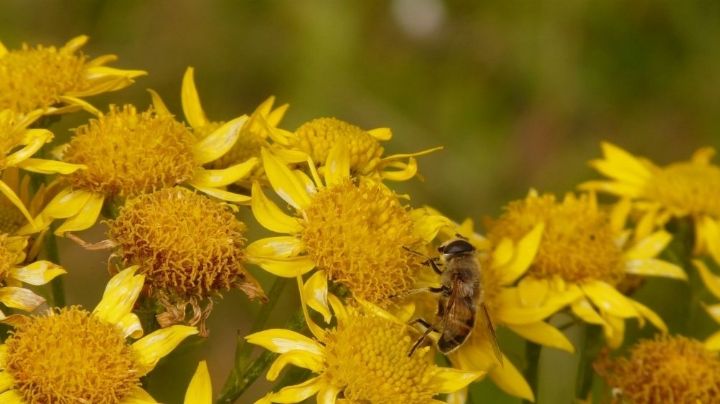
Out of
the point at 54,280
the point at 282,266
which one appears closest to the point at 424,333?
the point at 282,266

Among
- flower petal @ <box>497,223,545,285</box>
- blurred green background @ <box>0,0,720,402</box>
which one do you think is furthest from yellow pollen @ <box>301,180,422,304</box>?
blurred green background @ <box>0,0,720,402</box>

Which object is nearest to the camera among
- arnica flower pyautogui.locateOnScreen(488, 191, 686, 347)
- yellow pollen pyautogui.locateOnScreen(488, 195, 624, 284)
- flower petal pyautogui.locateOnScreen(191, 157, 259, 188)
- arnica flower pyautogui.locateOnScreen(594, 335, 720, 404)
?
flower petal pyautogui.locateOnScreen(191, 157, 259, 188)

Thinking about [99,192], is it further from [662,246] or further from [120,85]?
[662,246]

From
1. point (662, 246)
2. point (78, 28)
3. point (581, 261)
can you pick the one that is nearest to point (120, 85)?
point (581, 261)

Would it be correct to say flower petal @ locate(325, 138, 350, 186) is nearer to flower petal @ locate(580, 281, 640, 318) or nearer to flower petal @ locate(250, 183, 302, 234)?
flower petal @ locate(250, 183, 302, 234)

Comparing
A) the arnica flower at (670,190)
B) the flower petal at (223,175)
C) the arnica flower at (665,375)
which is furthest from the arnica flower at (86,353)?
the arnica flower at (670,190)
